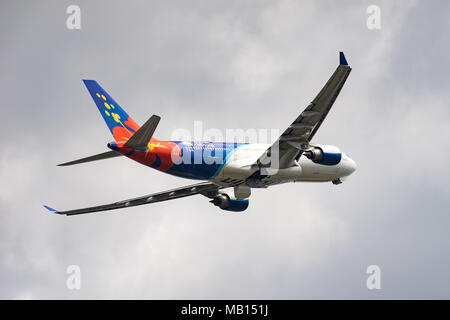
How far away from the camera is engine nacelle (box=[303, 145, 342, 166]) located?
63.2m

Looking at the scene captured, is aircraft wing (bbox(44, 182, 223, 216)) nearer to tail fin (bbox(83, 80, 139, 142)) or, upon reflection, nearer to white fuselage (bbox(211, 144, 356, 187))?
white fuselage (bbox(211, 144, 356, 187))

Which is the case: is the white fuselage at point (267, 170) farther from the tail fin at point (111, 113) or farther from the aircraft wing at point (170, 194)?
the tail fin at point (111, 113)

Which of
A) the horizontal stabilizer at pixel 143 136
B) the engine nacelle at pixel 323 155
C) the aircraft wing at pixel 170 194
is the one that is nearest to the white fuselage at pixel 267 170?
the engine nacelle at pixel 323 155

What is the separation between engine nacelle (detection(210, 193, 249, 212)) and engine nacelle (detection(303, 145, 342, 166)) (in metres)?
9.17

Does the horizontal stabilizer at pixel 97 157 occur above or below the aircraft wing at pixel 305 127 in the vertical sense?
below

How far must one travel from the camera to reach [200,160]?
207 ft

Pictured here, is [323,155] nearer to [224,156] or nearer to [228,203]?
[224,156]

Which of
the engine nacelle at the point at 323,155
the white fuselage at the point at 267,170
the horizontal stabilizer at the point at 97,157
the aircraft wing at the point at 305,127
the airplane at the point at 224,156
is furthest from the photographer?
the white fuselage at the point at 267,170

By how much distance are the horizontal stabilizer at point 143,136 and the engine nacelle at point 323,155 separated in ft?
39.0

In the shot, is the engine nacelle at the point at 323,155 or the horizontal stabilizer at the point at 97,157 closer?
the horizontal stabilizer at the point at 97,157

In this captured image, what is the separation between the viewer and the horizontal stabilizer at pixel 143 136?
57438 millimetres
